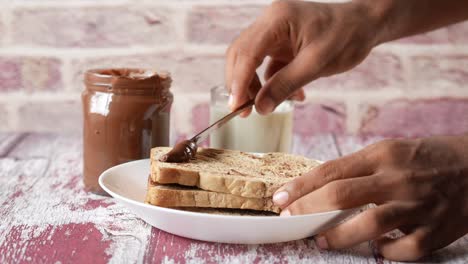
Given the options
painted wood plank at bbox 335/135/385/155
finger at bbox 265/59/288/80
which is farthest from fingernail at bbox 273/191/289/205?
painted wood plank at bbox 335/135/385/155

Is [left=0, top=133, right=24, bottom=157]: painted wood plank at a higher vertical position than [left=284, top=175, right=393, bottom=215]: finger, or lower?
Answer: lower

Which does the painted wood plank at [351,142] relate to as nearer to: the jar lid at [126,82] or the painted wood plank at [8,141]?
the jar lid at [126,82]

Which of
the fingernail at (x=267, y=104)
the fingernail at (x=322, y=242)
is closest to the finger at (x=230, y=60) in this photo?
the fingernail at (x=267, y=104)

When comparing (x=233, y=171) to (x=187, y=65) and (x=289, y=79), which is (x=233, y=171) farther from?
(x=187, y=65)

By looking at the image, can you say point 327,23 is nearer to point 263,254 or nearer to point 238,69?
point 238,69

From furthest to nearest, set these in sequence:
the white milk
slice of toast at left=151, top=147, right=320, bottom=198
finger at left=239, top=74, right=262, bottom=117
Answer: the white milk
finger at left=239, top=74, right=262, bottom=117
slice of toast at left=151, top=147, right=320, bottom=198

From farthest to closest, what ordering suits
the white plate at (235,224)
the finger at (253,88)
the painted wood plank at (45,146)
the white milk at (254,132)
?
the painted wood plank at (45,146) < the white milk at (254,132) < the finger at (253,88) < the white plate at (235,224)

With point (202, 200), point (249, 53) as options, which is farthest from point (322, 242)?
point (249, 53)

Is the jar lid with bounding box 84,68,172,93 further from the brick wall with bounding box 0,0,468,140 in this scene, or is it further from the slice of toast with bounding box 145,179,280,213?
the brick wall with bounding box 0,0,468,140
